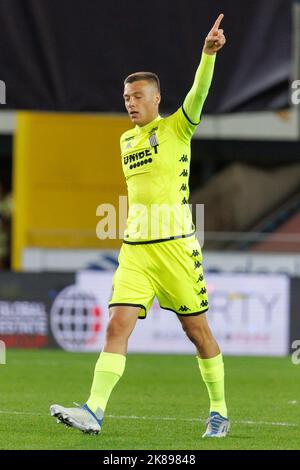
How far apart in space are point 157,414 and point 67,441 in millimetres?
2064

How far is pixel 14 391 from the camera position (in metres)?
10.9

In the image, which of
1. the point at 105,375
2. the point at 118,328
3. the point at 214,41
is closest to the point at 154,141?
the point at 214,41

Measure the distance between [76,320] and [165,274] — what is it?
9.06m

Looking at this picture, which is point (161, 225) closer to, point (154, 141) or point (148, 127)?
point (154, 141)

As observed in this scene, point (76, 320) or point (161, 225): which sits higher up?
point (161, 225)

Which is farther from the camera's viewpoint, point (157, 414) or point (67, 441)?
point (157, 414)

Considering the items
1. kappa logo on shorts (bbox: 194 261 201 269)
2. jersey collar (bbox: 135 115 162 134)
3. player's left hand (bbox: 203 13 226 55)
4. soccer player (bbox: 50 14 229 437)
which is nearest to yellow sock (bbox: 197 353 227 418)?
soccer player (bbox: 50 14 229 437)

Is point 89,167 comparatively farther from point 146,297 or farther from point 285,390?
point 146,297

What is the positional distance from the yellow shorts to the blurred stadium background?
105cm

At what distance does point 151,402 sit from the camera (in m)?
10.2

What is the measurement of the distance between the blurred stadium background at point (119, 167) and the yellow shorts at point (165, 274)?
105 cm

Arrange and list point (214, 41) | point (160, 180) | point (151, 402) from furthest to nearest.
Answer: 1. point (151, 402)
2. point (160, 180)
3. point (214, 41)

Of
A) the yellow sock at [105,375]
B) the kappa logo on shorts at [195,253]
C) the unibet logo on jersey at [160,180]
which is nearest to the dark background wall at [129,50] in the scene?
the unibet logo on jersey at [160,180]
